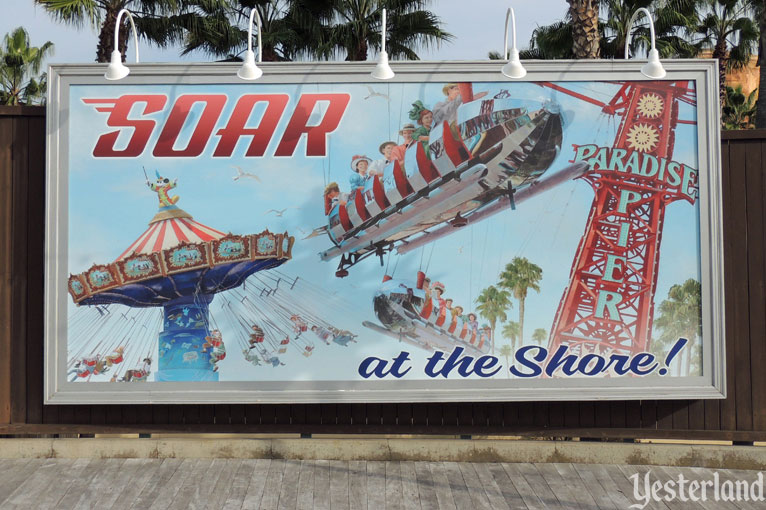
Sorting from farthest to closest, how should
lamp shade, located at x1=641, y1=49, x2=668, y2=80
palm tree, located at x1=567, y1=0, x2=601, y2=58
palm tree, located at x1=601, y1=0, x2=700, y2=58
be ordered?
palm tree, located at x1=601, y1=0, x2=700, y2=58 < palm tree, located at x1=567, y1=0, x2=601, y2=58 < lamp shade, located at x1=641, y1=49, x2=668, y2=80

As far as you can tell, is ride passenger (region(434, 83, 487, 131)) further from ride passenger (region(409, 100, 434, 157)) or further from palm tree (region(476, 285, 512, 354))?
palm tree (region(476, 285, 512, 354))

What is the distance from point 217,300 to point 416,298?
64.8 inches

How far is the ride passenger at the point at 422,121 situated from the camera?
18.7 feet

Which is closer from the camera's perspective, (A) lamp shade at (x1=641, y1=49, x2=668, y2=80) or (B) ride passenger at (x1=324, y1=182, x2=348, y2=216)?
(A) lamp shade at (x1=641, y1=49, x2=668, y2=80)

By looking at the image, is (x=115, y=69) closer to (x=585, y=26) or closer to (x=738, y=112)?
(x=585, y=26)

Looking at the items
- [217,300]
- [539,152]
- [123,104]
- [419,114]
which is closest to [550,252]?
[539,152]

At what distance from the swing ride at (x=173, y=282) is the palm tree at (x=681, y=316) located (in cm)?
319

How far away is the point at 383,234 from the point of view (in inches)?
224

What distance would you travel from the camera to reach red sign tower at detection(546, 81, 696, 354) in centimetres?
574

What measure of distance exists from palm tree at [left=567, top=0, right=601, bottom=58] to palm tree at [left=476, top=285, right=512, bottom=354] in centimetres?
447

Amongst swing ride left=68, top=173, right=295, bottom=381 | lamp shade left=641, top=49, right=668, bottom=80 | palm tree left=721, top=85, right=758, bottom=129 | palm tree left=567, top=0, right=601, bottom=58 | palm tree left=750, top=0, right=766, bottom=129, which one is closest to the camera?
lamp shade left=641, top=49, right=668, bottom=80

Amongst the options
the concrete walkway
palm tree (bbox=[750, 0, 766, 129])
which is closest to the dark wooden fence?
the concrete walkway

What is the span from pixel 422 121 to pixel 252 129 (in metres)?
1.41

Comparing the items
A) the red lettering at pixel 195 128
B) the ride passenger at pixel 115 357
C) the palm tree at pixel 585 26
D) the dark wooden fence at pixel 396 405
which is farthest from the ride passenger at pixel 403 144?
the palm tree at pixel 585 26
